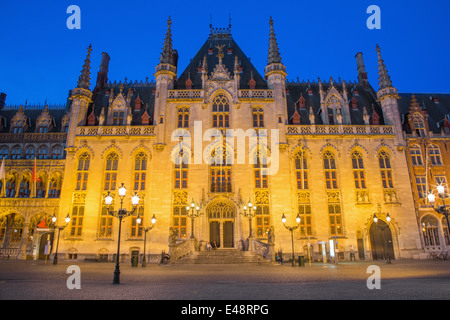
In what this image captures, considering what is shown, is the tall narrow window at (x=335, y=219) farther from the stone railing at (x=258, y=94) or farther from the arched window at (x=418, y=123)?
the stone railing at (x=258, y=94)

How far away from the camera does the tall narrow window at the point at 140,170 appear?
31656mm

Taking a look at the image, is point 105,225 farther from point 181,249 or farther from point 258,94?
point 258,94

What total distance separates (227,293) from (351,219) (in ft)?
79.5

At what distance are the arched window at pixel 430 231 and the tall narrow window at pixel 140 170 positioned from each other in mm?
30565

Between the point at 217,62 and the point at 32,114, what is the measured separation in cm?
2607

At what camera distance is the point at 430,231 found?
30984 mm

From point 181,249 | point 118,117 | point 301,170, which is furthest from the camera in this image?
point 118,117

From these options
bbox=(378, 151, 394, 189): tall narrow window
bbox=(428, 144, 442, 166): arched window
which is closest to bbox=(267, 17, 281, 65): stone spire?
bbox=(378, 151, 394, 189): tall narrow window

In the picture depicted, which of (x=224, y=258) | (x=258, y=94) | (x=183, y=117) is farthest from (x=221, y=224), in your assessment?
(x=258, y=94)

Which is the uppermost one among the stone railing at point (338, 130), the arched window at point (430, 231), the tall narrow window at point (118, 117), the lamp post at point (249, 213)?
the tall narrow window at point (118, 117)

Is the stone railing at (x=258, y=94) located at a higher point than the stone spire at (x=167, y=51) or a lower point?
lower

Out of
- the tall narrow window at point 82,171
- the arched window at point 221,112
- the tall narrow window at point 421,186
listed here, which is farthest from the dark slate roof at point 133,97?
the tall narrow window at point 421,186

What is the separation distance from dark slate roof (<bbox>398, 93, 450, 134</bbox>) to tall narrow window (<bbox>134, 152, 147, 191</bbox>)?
30.9 metres
